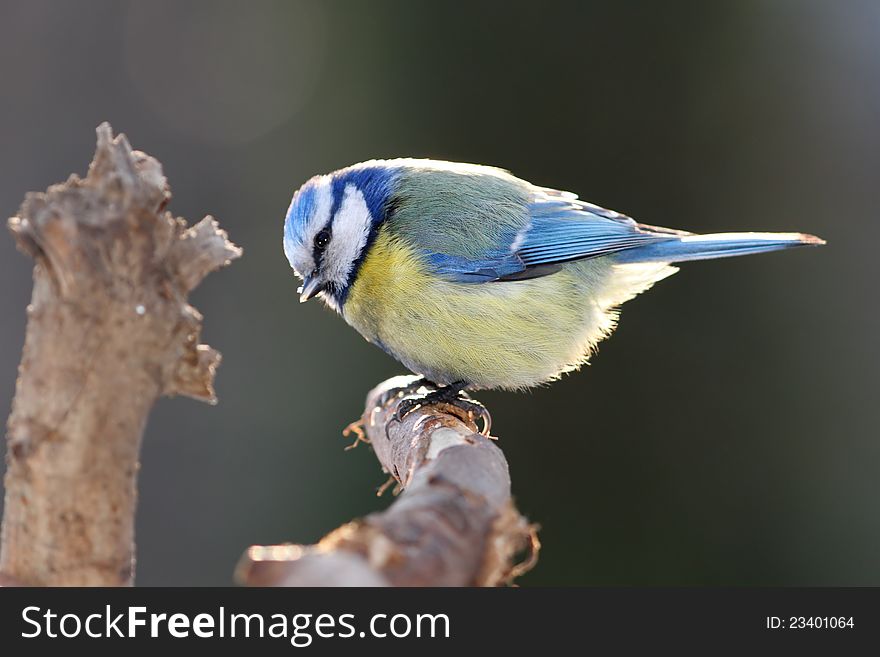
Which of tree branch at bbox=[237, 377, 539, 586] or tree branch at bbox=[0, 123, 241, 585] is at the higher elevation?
tree branch at bbox=[0, 123, 241, 585]

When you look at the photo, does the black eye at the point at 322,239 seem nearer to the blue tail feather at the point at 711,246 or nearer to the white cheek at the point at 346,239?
the white cheek at the point at 346,239

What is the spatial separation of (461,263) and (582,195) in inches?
53.5

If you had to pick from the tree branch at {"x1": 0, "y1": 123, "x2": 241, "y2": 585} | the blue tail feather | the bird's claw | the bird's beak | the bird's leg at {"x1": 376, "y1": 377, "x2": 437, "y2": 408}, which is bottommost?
the tree branch at {"x1": 0, "y1": 123, "x2": 241, "y2": 585}

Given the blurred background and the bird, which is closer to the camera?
the bird

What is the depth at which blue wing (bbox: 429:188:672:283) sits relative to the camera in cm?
205

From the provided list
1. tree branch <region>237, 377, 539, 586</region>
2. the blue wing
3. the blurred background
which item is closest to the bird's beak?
the blue wing

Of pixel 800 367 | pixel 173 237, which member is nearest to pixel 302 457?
pixel 800 367

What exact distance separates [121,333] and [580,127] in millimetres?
2572

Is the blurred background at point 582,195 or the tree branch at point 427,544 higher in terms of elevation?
the blurred background at point 582,195

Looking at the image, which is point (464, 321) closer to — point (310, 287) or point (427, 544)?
point (310, 287)

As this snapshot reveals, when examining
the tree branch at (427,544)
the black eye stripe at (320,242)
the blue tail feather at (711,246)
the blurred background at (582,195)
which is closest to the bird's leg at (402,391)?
the black eye stripe at (320,242)

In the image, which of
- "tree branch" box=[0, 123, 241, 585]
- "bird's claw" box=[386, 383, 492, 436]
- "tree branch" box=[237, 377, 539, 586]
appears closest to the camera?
"tree branch" box=[237, 377, 539, 586]

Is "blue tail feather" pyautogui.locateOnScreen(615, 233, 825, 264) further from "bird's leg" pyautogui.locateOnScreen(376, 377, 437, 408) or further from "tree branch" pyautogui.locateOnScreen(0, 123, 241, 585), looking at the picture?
"tree branch" pyautogui.locateOnScreen(0, 123, 241, 585)

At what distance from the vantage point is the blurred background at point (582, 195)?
129 inches
